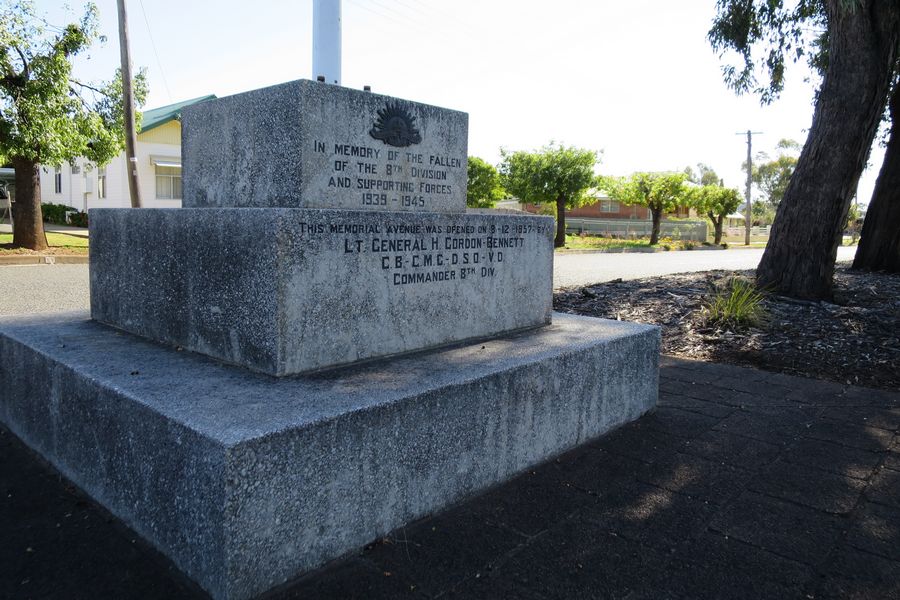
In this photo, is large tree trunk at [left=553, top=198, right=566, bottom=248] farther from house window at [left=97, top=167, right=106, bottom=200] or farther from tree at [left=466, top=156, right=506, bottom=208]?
house window at [left=97, top=167, right=106, bottom=200]

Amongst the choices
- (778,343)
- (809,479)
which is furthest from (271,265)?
(778,343)

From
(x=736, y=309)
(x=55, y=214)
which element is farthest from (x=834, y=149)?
(x=55, y=214)

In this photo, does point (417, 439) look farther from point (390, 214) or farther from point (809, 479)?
point (809, 479)

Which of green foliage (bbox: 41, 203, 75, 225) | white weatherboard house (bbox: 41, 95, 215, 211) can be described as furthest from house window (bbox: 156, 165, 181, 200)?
green foliage (bbox: 41, 203, 75, 225)

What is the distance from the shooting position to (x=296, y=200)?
3502 mm

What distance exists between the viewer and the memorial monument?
2.43m

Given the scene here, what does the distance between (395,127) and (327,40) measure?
62.0 inches

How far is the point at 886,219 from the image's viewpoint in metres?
13.5

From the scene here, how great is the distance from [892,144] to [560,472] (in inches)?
542

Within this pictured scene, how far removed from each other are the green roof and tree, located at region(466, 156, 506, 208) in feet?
56.4

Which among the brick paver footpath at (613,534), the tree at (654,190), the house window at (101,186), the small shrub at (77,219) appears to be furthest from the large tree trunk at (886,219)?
the small shrub at (77,219)

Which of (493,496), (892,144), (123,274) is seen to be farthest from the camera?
(892,144)

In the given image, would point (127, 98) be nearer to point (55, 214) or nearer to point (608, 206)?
point (55, 214)

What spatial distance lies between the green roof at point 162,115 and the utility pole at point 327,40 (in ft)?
81.2
